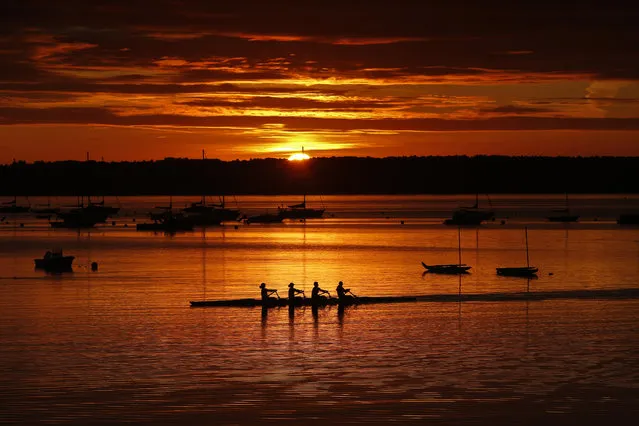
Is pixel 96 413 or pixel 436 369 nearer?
pixel 96 413

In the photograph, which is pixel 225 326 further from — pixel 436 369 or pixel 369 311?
pixel 436 369

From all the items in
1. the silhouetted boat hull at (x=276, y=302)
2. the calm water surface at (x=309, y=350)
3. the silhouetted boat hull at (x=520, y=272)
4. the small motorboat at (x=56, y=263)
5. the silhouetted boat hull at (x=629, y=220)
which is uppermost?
the silhouetted boat hull at (x=629, y=220)

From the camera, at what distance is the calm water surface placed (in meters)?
26.4

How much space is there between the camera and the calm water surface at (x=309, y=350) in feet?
86.5

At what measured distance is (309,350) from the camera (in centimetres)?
3603

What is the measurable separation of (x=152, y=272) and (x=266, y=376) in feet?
135

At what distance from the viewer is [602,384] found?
96.5 feet

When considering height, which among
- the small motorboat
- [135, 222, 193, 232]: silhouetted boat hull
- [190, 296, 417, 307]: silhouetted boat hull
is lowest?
[190, 296, 417, 307]: silhouetted boat hull

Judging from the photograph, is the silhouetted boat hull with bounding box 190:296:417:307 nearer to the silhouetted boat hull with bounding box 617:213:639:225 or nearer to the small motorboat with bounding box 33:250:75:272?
the small motorboat with bounding box 33:250:75:272

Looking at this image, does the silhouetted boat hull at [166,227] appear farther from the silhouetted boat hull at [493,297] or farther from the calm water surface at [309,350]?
the silhouetted boat hull at [493,297]

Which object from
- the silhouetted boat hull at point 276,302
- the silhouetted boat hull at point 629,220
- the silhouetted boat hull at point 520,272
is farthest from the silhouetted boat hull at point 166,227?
the silhouetted boat hull at point 276,302

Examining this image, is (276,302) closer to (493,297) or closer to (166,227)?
(493,297)

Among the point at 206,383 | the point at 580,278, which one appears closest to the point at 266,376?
the point at 206,383

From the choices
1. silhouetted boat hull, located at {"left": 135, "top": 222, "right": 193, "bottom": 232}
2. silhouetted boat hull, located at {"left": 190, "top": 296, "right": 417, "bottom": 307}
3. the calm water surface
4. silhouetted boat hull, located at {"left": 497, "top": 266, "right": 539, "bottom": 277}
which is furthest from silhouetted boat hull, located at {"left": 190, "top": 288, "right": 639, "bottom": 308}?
silhouetted boat hull, located at {"left": 135, "top": 222, "right": 193, "bottom": 232}
